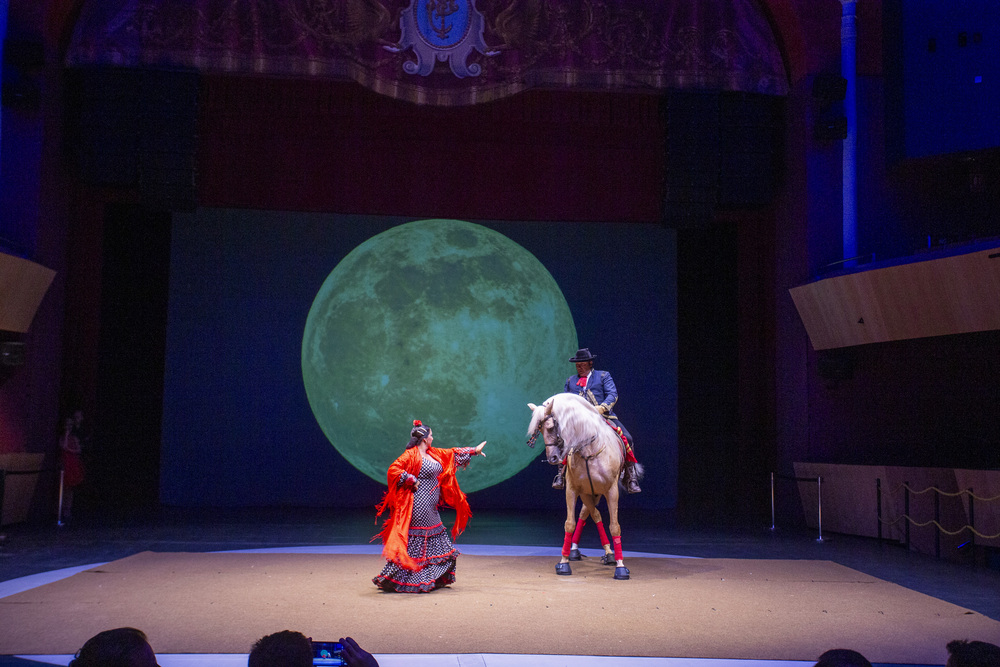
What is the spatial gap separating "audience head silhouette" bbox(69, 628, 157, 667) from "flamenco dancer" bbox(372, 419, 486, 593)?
4.14 metres

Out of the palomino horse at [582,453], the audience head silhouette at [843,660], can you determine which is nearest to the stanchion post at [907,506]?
the palomino horse at [582,453]

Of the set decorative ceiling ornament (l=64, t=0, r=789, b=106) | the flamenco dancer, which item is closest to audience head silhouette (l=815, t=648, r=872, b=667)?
the flamenco dancer

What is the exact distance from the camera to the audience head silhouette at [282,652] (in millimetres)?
1894

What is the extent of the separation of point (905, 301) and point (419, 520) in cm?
598

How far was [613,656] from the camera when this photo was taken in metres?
4.25

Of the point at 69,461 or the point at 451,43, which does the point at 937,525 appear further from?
the point at 69,461

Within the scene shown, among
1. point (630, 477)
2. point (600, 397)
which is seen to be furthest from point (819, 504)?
point (600, 397)

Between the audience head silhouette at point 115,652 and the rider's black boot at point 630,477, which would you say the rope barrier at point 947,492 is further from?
the audience head silhouette at point 115,652

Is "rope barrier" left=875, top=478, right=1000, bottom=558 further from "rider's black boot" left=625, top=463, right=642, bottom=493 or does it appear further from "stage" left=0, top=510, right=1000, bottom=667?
"rider's black boot" left=625, top=463, right=642, bottom=493

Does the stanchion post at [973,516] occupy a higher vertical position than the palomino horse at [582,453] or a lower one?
lower

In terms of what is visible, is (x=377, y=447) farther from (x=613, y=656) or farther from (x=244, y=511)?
(x=613, y=656)

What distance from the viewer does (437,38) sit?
35.4 feet

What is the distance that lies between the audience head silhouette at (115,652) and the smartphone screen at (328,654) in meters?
0.39

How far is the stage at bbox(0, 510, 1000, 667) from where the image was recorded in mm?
4461
